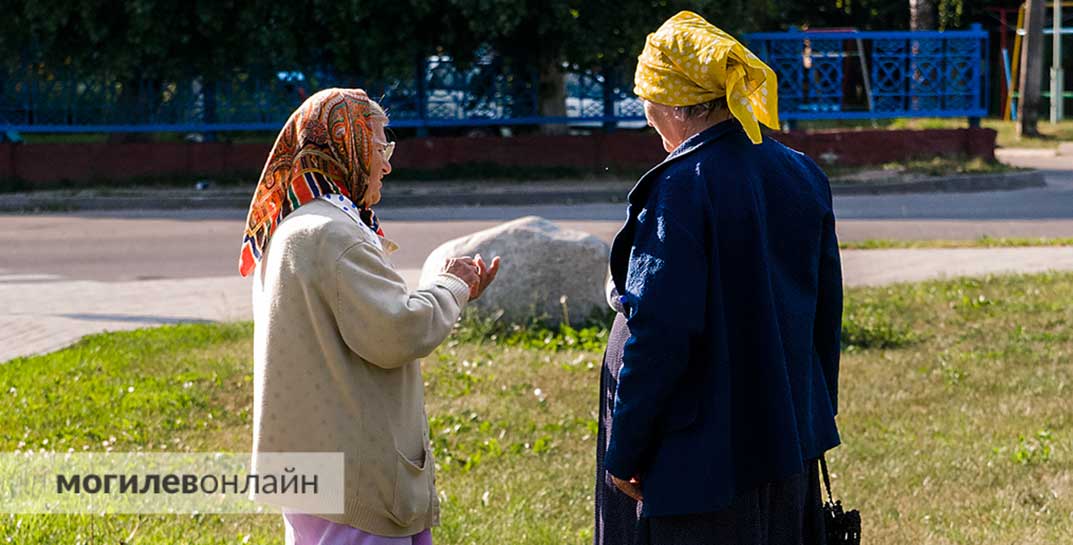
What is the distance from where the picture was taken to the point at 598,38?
17.8 metres

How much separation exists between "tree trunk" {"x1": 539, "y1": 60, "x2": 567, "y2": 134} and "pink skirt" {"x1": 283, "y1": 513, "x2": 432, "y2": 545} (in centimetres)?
1606

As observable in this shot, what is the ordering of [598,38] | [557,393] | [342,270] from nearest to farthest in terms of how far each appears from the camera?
[342,270] < [557,393] < [598,38]

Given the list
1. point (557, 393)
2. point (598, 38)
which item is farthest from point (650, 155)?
point (557, 393)

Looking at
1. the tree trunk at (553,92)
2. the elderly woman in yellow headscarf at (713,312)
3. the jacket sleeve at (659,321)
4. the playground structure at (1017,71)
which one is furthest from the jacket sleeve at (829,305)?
the playground structure at (1017,71)

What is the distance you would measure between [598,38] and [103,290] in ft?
28.9

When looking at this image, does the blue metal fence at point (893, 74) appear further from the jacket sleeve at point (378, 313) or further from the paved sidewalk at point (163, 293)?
the jacket sleeve at point (378, 313)

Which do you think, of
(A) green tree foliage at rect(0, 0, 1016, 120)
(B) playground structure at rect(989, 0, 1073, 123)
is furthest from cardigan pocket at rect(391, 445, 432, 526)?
(B) playground structure at rect(989, 0, 1073, 123)

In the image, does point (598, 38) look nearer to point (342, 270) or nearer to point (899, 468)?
point (899, 468)

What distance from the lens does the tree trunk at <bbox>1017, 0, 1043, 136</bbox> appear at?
2236 cm

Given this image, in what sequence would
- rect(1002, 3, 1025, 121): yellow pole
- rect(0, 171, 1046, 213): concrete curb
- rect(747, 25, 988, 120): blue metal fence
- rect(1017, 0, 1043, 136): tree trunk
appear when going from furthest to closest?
rect(1002, 3, 1025, 121): yellow pole < rect(1017, 0, 1043, 136): tree trunk < rect(747, 25, 988, 120): blue metal fence < rect(0, 171, 1046, 213): concrete curb

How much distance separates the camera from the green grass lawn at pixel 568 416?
5027 mm

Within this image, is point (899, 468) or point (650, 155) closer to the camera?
point (899, 468)
